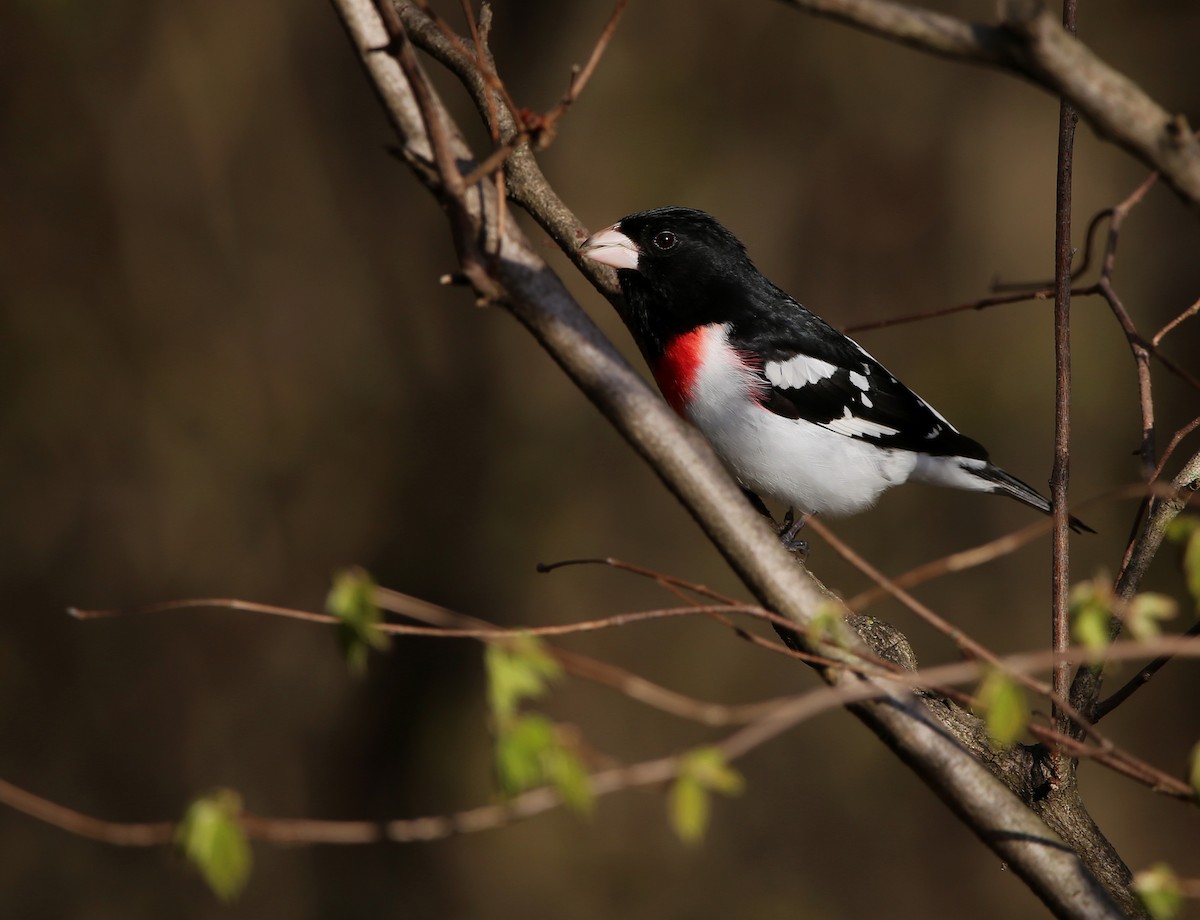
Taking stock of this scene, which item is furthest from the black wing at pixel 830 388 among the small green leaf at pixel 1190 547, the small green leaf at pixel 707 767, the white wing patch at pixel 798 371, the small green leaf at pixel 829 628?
the small green leaf at pixel 707 767

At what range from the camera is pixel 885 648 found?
263 centimetres

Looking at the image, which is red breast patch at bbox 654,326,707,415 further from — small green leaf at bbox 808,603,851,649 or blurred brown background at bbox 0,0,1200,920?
blurred brown background at bbox 0,0,1200,920

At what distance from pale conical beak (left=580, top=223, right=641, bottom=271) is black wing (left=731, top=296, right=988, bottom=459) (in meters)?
0.48

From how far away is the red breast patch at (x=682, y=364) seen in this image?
3.65 metres

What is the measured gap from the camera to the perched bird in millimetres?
3600

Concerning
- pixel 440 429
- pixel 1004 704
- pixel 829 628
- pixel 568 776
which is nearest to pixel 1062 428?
pixel 829 628

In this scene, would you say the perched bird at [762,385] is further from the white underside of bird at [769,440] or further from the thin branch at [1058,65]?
the thin branch at [1058,65]

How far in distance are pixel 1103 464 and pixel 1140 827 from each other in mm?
2018

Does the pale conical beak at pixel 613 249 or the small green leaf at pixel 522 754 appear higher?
the small green leaf at pixel 522 754

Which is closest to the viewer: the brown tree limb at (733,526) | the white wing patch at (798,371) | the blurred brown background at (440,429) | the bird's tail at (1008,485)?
the brown tree limb at (733,526)

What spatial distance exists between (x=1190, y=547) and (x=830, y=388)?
2.49m

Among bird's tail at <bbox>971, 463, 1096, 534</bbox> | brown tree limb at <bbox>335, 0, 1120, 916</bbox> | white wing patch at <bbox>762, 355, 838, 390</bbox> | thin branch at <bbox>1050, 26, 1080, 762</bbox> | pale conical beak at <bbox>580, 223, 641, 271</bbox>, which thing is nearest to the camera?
brown tree limb at <bbox>335, 0, 1120, 916</bbox>

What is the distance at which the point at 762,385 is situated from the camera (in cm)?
366

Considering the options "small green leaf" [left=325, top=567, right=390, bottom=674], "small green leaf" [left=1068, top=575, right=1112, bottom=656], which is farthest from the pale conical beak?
"small green leaf" [left=1068, top=575, right=1112, bottom=656]
